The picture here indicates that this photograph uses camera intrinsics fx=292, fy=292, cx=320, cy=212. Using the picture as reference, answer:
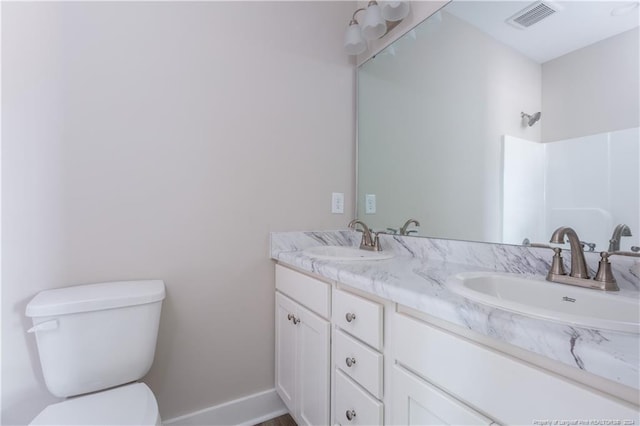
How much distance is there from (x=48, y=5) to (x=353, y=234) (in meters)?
1.65

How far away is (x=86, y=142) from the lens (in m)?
1.13

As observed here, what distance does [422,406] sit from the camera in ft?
2.31

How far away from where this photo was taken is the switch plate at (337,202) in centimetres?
170

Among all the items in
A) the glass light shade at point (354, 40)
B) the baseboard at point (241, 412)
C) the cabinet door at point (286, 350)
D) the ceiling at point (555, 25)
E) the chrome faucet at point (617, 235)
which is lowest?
the baseboard at point (241, 412)

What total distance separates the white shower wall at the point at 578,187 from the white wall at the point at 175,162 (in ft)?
2.98

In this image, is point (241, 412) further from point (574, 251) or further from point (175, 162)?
point (574, 251)

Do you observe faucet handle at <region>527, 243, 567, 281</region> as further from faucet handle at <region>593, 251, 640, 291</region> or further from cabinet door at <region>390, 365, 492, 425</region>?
cabinet door at <region>390, 365, 492, 425</region>

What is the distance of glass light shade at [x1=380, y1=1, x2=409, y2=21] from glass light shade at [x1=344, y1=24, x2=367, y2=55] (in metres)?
0.15

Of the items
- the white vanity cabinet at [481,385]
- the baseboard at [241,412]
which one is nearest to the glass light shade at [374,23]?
the white vanity cabinet at [481,385]

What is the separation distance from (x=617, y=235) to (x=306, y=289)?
3.30 feet

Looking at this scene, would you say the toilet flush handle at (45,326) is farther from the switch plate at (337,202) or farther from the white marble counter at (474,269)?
the switch plate at (337,202)

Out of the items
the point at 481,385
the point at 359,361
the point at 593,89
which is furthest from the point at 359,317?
the point at 593,89

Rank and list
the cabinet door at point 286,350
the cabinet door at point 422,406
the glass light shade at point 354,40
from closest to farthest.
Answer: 1. the cabinet door at point 422,406
2. the cabinet door at point 286,350
3. the glass light shade at point 354,40

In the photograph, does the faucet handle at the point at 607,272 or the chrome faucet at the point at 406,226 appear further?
the chrome faucet at the point at 406,226
